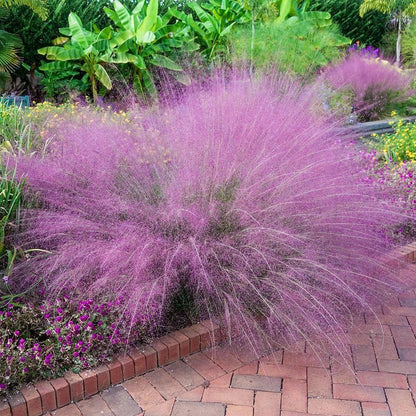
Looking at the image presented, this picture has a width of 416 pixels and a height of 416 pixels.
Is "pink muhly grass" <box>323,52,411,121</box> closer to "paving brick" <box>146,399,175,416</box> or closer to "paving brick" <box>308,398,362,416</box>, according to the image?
"paving brick" <box>308,398,362,416</box>

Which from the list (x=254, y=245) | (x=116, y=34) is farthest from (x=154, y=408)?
(x=116, y=34)

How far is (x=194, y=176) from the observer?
3.06 m

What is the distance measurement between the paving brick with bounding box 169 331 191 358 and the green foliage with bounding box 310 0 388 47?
46.0ft

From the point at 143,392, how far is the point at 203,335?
0.50 m

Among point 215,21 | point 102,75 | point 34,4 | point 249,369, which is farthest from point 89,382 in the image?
point 215,21

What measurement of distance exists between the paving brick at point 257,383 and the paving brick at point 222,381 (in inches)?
0.9

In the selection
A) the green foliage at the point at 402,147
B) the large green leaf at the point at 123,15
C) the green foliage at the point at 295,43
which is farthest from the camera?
the large green leaf at the point at 123,15

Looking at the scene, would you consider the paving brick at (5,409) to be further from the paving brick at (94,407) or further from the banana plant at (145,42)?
the banana plant at (145,42)

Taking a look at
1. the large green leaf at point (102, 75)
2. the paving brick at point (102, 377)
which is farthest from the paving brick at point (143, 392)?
the large green leaf at point (102, 75)

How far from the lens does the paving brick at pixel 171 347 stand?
2773 mm

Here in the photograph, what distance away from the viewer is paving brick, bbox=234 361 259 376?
2.72 meters

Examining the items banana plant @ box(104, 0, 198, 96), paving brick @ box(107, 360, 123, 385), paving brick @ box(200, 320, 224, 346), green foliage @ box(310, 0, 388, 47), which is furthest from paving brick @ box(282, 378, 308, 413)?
green foliage @ box(310, 0, 388, 47)

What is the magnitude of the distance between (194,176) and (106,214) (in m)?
0.60

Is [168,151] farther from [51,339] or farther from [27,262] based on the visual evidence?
[51,339]
